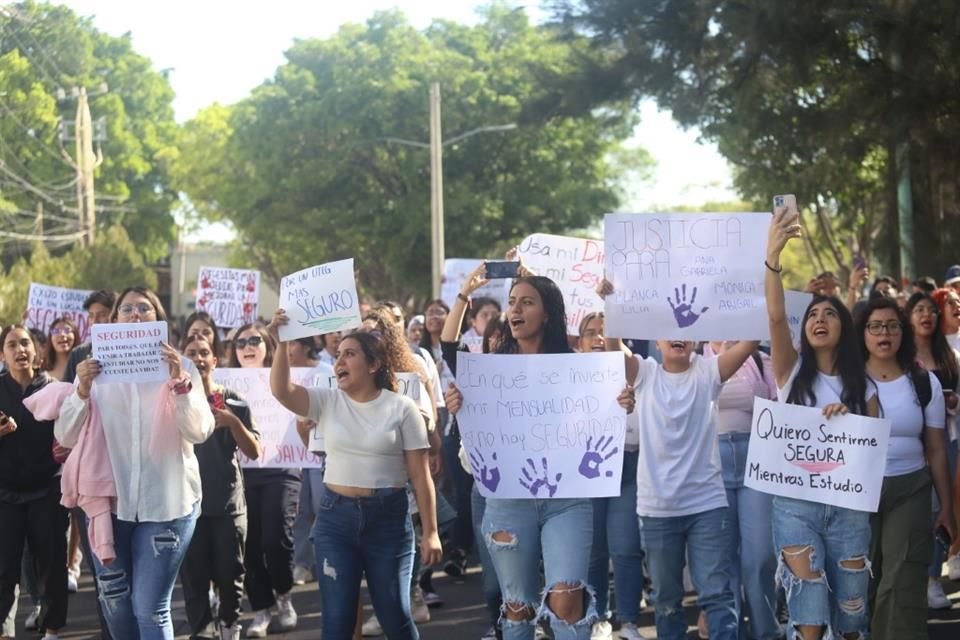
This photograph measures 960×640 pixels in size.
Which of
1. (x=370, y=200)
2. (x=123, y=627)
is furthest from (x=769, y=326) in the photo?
(x=370, y=200)

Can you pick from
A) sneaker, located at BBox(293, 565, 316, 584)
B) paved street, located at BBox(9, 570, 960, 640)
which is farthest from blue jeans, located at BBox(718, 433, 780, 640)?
sneaker, located at BBox(293, 565, 316, 584)

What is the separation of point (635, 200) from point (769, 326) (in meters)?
42.2

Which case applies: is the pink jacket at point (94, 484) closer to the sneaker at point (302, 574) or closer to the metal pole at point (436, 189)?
the sneaker at point (302, 574)

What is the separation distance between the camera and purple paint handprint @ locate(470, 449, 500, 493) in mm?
6195

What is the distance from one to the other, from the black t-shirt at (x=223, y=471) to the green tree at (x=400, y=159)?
31.0 metres

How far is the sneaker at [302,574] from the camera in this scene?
34.6ft

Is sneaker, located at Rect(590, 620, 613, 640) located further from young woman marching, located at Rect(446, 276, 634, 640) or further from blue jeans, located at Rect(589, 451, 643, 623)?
young woman marching, located at Rect(446, 276, 634, 640)

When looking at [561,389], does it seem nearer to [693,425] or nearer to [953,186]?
[693,425]

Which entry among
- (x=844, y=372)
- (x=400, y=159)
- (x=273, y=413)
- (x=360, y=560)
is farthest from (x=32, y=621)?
(x=400, y=159)

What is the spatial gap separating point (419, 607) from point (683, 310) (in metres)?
2.99

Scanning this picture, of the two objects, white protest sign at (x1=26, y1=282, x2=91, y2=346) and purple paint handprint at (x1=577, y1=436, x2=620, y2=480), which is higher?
white protest sign at (x1=26, y1=282, x2=91, y2=346)

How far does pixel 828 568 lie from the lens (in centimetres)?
614

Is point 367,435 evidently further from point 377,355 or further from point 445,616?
point 445,616

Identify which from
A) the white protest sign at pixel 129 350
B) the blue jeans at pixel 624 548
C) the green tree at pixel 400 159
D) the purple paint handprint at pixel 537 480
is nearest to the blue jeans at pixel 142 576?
the white protest sign at pixel 129 350
